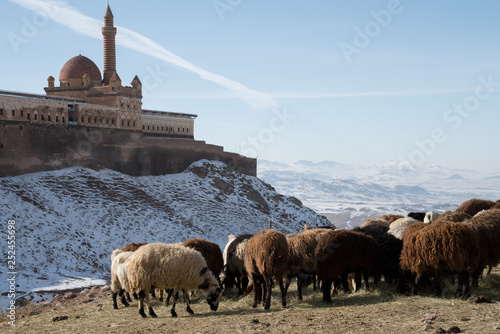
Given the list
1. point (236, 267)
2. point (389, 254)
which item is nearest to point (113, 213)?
point (236, 267)

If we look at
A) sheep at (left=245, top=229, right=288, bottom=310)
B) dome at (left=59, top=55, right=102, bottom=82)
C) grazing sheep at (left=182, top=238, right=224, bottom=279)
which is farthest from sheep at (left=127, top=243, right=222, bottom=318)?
dome at (left=59, top=55, right=102, bottom=82)

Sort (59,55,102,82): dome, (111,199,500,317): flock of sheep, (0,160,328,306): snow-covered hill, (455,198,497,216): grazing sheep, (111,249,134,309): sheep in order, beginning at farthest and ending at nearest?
(59,55,102,82): dome → (0,160,328,306): snow-covered hill → (455,198,497,216): grazing sheep → (111,249,134,309): sheep → (111,199,500,317): flock of sheep

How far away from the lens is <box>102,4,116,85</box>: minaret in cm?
5462

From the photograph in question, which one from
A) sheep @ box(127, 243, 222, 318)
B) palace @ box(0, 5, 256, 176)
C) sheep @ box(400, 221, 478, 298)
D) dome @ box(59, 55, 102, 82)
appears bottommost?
sheep @ box(127, 243, 222, 318)

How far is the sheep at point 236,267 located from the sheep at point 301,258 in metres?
1.96

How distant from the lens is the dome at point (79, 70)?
56.3 metres

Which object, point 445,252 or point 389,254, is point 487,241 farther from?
point 389,254

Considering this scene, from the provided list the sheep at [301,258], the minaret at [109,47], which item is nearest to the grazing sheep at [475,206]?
the sheep at [301,258]

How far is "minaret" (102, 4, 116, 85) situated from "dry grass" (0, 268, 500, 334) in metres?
42.7

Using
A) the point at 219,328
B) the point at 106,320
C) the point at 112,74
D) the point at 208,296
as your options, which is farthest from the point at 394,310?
the point at 112,74

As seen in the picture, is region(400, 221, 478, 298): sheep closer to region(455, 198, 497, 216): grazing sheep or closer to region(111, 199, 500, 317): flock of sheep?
region(111, 199, 500, 317): flock of sheep

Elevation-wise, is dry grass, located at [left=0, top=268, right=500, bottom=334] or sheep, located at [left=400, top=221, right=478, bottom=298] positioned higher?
sheep, located at [left=400, top=221, right=478, bottom=298]

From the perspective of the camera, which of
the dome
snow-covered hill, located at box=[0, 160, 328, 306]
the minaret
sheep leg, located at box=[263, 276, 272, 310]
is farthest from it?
the dome

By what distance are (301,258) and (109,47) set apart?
4604 cm
